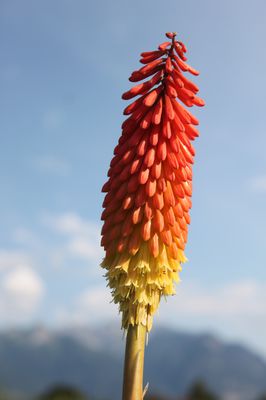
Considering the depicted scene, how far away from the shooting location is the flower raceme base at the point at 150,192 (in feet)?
27.2

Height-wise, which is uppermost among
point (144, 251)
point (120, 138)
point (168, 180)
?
point (120, 138)

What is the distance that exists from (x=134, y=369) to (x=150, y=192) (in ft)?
7.23

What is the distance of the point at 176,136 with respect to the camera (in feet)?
28.0

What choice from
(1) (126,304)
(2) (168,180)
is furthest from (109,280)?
(2) (168,180)

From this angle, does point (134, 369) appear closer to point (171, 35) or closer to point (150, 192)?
point (150, 192)

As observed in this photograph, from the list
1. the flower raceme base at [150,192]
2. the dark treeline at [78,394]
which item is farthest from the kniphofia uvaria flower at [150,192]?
the dark treeline at [78,394]

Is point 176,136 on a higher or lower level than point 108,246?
higher

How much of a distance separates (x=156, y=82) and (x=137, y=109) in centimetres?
49

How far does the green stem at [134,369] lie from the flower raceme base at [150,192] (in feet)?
0.98

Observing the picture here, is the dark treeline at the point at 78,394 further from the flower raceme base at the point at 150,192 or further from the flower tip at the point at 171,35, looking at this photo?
the flower tip at the point at 171,35

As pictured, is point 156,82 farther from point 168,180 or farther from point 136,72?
point 168,180

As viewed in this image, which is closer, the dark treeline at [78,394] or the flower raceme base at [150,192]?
the flower raceme base at [150,192]

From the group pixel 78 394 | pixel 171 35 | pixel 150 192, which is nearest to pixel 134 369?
pixel 150 192

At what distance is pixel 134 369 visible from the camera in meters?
7.84
